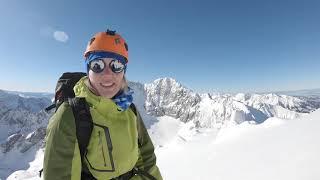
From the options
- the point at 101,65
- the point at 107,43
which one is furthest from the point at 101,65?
the point at 107,43

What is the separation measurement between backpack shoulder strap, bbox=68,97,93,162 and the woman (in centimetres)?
6

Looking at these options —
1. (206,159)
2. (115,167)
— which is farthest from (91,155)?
(206,159)

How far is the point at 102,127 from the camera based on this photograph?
12.3 feet

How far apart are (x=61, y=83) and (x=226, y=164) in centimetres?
756

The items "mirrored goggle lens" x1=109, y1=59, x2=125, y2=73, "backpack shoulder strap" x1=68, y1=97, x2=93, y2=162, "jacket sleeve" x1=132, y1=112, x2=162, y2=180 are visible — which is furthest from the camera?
"jacket sleeve" x1=132, y1=112, x2=162, y2=180

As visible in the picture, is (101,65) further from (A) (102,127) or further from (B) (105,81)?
(A) (102,127)

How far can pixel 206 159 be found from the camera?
1236cm

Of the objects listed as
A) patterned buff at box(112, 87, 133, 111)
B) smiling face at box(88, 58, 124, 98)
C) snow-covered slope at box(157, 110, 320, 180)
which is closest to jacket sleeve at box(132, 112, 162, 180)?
patterned buff at box(112, 87, 133, 111)

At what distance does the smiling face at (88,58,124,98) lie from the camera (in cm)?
404

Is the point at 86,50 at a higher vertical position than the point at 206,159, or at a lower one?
higher

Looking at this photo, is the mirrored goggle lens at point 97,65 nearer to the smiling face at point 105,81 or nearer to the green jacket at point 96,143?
the smiling face at point 105,81

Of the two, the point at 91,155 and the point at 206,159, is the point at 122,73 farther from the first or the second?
the point at 206,159

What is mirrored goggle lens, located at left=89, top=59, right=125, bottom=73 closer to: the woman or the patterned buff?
the woman

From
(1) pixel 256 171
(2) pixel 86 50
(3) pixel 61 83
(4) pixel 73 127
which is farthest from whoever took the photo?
(1) pixel 256 171
